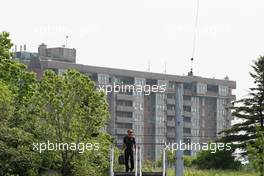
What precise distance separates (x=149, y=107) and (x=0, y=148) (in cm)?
12223

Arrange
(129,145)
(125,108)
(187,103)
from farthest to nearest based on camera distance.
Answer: (187,103), (125,108), (129,145)

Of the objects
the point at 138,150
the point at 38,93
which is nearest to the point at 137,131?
the point at 38,93

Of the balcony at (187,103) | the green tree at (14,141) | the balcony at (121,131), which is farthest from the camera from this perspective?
the balcony at (187,103)

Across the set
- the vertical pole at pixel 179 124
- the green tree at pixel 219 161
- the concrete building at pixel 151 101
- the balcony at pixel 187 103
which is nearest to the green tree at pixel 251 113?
the green tree at pixel 219 161

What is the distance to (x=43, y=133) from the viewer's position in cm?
3516

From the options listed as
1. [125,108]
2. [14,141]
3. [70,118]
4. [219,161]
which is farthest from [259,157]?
[125,108]

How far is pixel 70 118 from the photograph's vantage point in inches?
1420

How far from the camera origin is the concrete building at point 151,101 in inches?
5758

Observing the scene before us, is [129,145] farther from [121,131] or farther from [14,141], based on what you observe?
[121,131]

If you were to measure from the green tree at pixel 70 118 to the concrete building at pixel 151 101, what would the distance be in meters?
100

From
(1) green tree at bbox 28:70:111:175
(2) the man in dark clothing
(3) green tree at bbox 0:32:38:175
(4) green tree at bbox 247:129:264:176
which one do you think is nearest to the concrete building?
(1) green tree at bbox 28:70:111:175

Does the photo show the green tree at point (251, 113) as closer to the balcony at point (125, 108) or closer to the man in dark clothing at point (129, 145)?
the man in dark clothing at point (129, 145)

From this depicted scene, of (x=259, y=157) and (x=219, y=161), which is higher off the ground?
(x=219, y=161)

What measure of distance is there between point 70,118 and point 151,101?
119 meters
